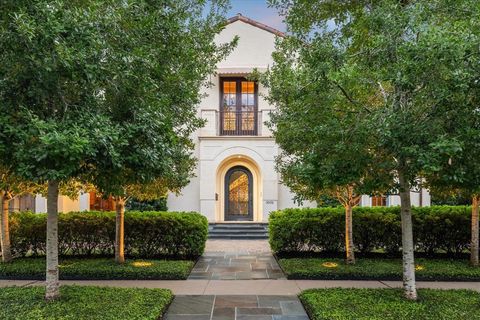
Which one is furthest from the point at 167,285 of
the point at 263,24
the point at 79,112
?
the point at 263,24

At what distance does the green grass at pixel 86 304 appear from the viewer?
475cm

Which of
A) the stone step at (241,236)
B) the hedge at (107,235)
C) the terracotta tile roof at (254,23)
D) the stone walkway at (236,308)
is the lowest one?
the stone step at (241,236)

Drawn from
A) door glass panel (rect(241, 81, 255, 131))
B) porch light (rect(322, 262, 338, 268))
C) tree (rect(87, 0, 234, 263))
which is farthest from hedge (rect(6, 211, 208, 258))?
door glass panel (rect(241, 81, 255, 131))

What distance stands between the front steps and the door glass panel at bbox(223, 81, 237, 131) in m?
4.29

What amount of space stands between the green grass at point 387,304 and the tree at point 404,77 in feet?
1.16

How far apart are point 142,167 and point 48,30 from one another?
2.03m

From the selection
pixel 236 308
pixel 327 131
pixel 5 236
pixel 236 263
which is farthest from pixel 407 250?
pixel 5 236

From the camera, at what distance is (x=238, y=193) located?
16.0 m

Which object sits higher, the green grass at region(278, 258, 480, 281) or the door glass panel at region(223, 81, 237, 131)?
the door glass panel at region(223, 81, 237, 131)

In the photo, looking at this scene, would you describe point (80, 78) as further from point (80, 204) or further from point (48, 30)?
point (80, 204)

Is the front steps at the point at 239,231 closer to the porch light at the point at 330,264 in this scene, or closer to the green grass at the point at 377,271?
the green grass at the point at 377,271

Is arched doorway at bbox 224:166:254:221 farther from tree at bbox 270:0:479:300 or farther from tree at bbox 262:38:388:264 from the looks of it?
tree at bbox 270:0:479:300

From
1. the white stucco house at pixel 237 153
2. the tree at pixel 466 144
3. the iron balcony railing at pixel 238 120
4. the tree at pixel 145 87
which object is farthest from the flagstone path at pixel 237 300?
the iron balcony railing at pixel 238 120

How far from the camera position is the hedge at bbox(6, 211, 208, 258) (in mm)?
9055
